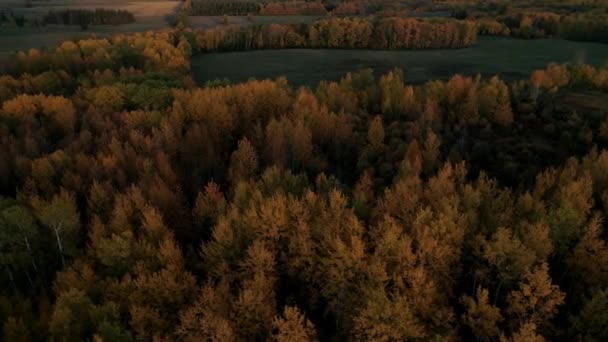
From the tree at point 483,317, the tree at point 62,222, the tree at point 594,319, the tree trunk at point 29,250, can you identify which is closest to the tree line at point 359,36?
the tree at point 62,222

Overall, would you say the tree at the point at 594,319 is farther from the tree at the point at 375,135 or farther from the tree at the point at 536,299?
the tree at the point at 375,135

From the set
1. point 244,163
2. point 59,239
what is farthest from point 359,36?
point 59,239

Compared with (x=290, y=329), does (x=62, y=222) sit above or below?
above

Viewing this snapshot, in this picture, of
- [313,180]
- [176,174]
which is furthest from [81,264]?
[313,180]

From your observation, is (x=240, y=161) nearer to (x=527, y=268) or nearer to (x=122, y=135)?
(x=122, y=135)

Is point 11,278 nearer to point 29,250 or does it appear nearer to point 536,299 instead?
point 29,250

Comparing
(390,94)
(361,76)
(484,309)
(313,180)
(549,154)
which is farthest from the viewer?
(361,76)
